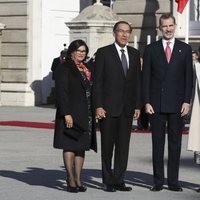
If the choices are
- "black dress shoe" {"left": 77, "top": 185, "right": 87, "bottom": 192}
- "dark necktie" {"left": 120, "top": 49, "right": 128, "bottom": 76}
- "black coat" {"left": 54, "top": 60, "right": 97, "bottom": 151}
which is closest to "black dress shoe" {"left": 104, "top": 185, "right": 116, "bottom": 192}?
"black dress shoe" {"left": 77, "top": 185, "right": 87, "bottom": 192}

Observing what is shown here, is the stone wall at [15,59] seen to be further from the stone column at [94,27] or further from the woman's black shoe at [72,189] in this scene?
the woman's black shoe at [72,189]

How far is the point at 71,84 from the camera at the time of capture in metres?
12.3

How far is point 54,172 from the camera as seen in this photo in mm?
14062

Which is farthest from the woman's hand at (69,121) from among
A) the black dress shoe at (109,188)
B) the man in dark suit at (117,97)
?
the black dress shoe at (109,188)

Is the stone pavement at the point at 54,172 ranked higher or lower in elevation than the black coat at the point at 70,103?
lower

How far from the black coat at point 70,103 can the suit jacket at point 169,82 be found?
0.74 metres

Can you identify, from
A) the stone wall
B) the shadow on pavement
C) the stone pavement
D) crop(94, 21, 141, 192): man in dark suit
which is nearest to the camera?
the stone pavement

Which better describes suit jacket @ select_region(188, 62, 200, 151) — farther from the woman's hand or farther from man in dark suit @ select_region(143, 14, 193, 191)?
the woman's hand

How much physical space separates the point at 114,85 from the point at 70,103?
21.7 inches

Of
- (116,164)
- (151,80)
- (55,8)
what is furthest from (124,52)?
(55,8)

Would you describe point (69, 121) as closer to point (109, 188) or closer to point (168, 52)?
point (109, 188)

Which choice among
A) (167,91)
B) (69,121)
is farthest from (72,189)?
(167,91)

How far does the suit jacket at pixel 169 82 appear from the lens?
480 inches

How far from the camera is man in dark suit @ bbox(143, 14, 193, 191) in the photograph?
12.2m
